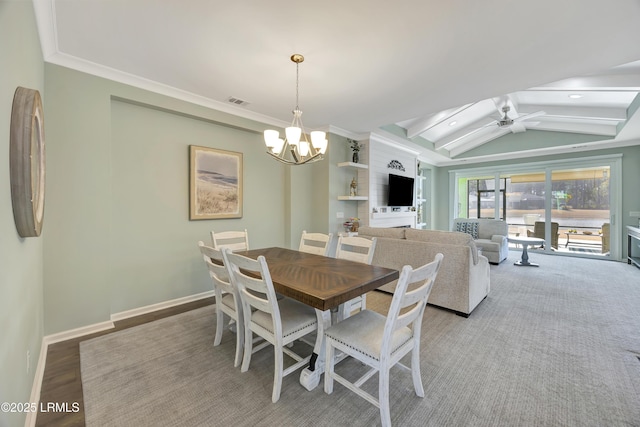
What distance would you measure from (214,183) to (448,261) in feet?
10.8

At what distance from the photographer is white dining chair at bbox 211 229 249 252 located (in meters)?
3.06

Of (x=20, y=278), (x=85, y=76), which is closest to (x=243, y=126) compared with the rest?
(x=85, y=76)

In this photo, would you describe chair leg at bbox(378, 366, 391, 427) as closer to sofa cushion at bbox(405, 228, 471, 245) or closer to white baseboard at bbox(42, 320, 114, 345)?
sofa cushion at bbox(405, 228, 471, 245)

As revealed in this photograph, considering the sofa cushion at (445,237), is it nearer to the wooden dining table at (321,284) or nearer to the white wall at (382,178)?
the wooden dining table at (321,284)

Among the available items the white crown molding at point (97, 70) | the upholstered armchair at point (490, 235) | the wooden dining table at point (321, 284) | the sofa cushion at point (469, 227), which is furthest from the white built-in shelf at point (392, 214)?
the wooden dining table at point (321, 284)

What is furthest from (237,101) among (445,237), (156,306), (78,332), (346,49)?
(445,237)

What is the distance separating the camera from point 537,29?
2.18m

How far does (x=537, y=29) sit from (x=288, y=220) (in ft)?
12.5

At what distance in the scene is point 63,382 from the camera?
1.95 meters

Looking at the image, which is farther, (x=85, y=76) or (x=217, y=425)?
(x=85, y=76)

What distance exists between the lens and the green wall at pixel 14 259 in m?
1.18

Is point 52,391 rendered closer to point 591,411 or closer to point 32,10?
point 32,10

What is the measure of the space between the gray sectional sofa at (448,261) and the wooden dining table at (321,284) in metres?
1.43

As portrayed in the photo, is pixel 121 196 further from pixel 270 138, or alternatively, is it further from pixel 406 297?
pixel 406 297
